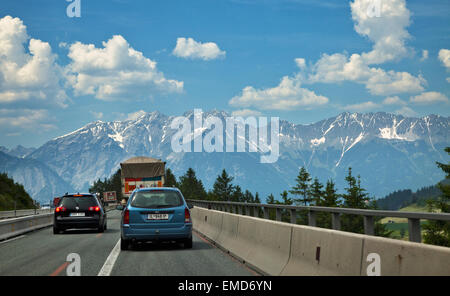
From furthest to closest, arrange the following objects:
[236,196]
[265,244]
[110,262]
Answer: [236,196]
[110,262]
[265,244]

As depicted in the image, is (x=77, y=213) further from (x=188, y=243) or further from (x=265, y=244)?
(x=265, y=244)

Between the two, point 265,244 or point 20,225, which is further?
point 20,225

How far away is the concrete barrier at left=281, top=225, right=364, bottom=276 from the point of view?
6418mm

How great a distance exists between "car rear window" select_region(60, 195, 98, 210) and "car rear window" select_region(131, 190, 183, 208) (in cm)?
750

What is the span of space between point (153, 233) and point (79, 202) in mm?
8459

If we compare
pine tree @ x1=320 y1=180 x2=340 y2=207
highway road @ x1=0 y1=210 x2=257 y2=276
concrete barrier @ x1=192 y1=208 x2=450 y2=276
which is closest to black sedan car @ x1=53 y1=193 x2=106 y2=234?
highway road @ x1=0 y1=210 x2=257 y2=276

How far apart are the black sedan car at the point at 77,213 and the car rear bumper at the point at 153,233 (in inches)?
306

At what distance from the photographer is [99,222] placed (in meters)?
21.7

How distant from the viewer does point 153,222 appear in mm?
14102

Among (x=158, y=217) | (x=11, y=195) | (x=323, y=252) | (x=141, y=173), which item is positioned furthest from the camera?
(x=11, y=195)

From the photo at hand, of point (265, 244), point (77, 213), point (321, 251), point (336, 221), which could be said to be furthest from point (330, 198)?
point (321, 251)
